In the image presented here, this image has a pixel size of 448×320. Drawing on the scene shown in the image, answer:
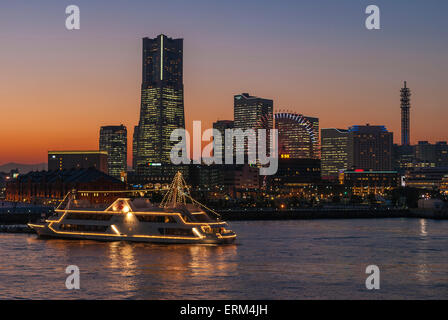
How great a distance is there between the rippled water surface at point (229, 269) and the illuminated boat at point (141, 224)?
114cm

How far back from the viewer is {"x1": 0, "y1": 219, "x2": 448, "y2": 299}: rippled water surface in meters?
42.7

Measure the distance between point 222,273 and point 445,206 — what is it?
11767 centimetres

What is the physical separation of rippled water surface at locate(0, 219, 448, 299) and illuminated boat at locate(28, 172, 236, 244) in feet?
3.75

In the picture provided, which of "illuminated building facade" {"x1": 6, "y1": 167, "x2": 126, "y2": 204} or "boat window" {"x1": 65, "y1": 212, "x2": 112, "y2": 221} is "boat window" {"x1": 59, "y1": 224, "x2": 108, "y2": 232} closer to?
"boat window" {"x1": 65, "y1": 212, "x2": 112, "y2": 221}

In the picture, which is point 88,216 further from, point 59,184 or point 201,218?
point 59,184

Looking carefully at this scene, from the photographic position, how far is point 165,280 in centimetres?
4716

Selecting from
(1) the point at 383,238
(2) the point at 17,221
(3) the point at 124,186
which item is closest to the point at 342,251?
(1) the point at 383,238

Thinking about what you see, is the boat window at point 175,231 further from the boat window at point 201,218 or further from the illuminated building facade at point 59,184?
the illuminated building facade at point 59,184

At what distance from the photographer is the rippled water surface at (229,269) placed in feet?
140

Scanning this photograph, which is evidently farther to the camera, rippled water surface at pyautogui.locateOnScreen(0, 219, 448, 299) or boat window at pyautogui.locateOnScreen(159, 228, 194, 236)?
boat window at pyautogui.locateOnScreen(159, 228, 194, 236)

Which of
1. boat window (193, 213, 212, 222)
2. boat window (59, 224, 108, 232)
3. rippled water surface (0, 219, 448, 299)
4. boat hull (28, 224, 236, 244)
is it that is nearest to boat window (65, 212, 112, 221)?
boat window (59, 224, 108, 232)
